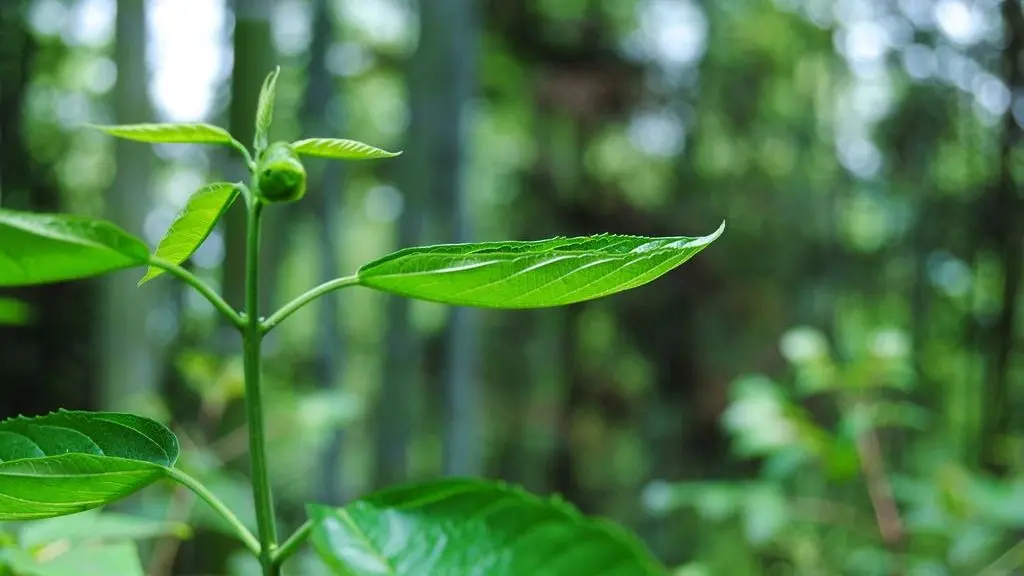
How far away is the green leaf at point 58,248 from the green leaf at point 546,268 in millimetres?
54

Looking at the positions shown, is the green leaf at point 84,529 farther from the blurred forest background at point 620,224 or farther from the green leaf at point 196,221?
the blurred forest background at point 620,224

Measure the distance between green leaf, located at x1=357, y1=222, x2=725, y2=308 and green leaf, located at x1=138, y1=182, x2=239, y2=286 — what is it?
43mm

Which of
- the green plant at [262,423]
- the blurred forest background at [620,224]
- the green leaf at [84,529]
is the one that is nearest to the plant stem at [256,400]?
the green plant at [262,423]

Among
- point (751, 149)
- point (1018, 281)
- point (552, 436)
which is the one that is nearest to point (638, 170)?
point (751, 149)

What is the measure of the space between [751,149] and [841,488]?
822 millimetres

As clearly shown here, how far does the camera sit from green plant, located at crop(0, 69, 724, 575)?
0.51 ft

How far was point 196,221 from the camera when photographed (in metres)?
0.18

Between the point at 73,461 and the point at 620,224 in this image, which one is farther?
the point at 620,224

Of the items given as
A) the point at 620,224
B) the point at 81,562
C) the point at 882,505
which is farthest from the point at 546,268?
the point at 620,224

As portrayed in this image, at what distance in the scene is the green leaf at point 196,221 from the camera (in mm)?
174

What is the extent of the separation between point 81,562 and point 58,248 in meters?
0.15

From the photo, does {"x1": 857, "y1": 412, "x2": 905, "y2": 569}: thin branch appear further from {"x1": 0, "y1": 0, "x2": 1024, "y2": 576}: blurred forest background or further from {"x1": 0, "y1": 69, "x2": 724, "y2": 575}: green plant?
{"x1": 0, "y1": 69, "x2": 724, "y2": 575}: green plant

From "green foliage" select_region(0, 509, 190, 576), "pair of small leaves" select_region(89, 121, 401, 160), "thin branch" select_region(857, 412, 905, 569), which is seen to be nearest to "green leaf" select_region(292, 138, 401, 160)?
"pair of small leaves" select_region(89, 121, 401, 160)

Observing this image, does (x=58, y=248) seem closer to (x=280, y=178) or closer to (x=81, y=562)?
(x=280, y=178)
